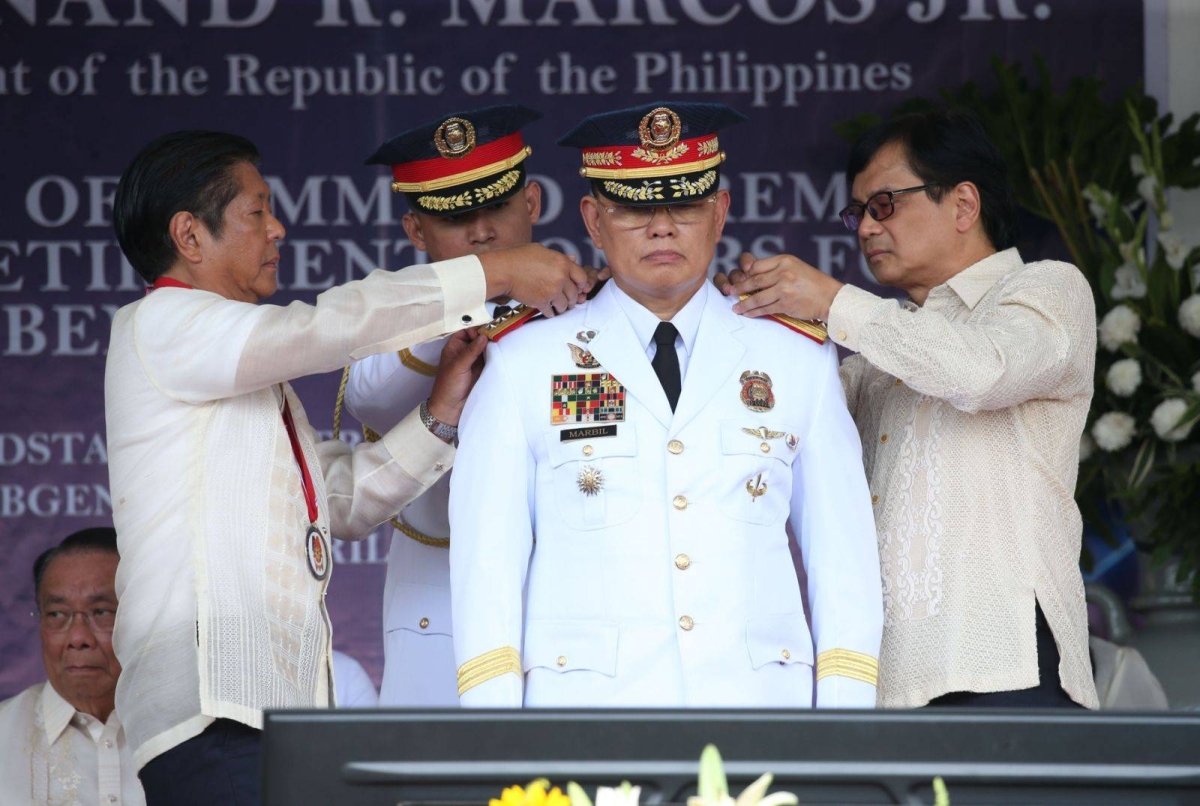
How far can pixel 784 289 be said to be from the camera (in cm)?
269

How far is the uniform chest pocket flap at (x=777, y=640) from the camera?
2457 millimetres

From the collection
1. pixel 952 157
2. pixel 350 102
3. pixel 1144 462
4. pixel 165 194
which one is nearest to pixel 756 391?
pixel 952 157

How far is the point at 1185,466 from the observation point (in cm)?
403

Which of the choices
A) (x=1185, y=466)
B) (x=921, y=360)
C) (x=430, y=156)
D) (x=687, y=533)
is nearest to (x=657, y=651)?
(x=687, y=533)

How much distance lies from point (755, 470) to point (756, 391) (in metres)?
0.14

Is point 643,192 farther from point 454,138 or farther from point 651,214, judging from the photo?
point 454,138

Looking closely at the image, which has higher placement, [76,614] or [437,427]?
[437,427]

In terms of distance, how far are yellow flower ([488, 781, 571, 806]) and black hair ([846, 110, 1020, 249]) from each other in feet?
6.66

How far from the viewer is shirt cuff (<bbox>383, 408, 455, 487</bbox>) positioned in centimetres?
285

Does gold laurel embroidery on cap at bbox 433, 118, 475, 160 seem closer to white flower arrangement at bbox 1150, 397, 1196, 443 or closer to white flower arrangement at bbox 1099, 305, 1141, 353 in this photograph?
white flower arrangement at bbox 1099, 305, 1141, 353

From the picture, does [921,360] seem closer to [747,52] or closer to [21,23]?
[747,52]

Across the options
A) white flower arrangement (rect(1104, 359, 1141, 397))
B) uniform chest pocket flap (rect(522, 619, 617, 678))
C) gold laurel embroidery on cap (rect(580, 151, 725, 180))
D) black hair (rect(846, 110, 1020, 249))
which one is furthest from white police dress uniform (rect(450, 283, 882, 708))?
white flower arrangement (rect(1104, 359, 1141, 397))

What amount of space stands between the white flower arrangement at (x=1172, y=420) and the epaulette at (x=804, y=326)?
1.67 meters

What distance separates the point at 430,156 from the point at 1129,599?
2.55 m
